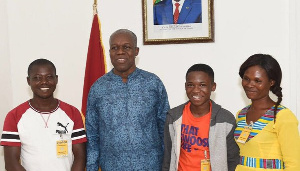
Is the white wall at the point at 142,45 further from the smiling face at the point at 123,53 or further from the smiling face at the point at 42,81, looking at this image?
the smiling face at the point at 42,81

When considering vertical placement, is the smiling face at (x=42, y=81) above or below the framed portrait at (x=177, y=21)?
below

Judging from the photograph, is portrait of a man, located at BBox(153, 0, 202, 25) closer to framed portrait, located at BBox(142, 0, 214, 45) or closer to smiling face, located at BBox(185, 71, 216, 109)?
framed portrait, located at BBox(142, 0, 214, 45)

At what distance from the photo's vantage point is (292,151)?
2043 mm

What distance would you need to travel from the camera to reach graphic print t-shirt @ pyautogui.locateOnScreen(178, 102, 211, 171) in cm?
234

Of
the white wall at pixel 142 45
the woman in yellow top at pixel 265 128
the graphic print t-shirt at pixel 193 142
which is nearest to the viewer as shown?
the woman in yellow top at pixel 265 128

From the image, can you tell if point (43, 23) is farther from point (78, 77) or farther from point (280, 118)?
point (280, 118)

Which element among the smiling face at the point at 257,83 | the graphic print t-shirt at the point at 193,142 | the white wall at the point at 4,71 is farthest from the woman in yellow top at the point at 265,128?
the white wall at the point at 4,71

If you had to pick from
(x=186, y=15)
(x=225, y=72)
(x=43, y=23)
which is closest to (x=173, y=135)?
(x=225, y=72)

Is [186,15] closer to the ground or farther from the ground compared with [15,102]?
farther from the ground

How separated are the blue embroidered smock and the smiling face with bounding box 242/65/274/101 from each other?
26.0 inches

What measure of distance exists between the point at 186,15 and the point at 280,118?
1.70 m

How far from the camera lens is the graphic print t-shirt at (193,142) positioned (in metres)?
2.34

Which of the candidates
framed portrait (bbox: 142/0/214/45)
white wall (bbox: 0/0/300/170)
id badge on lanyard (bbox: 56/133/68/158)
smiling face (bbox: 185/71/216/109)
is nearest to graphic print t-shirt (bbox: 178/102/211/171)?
smiling face (bbox: 185/71/216/109)

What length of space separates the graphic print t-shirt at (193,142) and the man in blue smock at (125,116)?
24 centimetres
